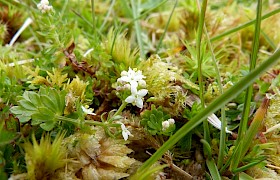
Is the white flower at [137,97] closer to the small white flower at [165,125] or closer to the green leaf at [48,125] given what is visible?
the small white flower at [165,125]

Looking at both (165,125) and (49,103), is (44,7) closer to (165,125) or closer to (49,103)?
(49,103)

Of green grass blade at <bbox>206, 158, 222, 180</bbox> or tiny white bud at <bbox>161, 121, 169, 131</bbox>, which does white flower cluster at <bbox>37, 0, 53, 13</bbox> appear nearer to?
tiny white bud at <bbox>161, 121, 169, 131</bbox>

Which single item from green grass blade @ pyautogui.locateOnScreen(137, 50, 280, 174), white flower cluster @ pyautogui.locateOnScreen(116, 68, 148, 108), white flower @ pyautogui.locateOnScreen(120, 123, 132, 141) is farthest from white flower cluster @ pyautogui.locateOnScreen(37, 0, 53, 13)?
green grass blade @ pyautogui.locateOnScreen(137, 50, 280, 174)

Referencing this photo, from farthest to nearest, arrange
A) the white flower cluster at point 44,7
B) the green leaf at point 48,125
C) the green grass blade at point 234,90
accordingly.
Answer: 1. the white flower cluster at point 44,7
2. the green leaf at point 48,125
3. the green grass blade at point 234,90

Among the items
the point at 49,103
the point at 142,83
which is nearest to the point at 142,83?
the point at 142,83

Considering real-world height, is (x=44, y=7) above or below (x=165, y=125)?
above

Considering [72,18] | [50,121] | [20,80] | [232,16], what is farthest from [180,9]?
[50,121]

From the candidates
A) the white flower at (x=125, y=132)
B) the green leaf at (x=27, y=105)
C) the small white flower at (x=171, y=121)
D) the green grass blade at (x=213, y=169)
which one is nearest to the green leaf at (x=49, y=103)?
the green leaf at (x=27, y=105)

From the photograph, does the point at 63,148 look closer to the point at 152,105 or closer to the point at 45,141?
the point at 45,141
